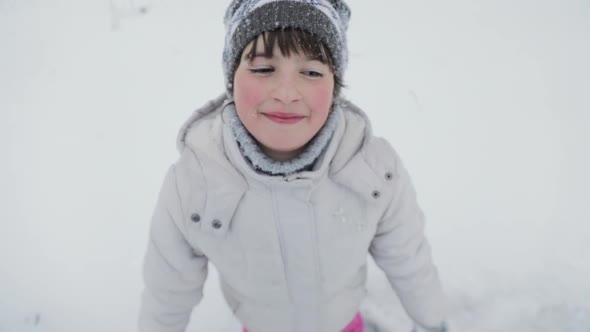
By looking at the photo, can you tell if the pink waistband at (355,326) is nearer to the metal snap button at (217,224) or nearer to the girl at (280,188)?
the girl at (280,188)

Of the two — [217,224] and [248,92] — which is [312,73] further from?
[217,224]

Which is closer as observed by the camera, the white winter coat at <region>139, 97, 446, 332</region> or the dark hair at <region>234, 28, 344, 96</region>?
the dark hair at <region>234, 28, 344, 96</region>

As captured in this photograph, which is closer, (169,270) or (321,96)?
(321,96)

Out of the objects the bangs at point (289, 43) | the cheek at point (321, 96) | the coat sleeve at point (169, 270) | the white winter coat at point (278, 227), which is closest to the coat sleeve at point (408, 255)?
the white winter coat at point (278, 227)

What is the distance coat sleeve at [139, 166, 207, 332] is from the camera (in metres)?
0.96

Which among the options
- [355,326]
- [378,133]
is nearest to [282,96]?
[355,326]

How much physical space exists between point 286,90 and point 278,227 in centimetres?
35

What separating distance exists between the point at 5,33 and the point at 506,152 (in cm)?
351

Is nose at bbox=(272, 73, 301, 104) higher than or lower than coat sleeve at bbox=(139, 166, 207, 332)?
higher

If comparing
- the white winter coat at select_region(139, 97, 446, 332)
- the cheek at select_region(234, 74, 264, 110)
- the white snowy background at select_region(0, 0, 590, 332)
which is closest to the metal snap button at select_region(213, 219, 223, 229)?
the white winter coat at select_region(139, 97, 446, 332)

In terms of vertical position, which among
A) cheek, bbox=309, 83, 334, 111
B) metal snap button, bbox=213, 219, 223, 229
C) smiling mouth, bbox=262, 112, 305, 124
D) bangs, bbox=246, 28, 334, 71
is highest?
bangs, bbox=246, 28, 334, 71

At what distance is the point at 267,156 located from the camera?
905 millimetres

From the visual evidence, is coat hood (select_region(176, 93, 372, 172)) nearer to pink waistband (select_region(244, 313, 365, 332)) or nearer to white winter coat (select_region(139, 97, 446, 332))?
white winter coat (select_region(139, 97, 446, 332))

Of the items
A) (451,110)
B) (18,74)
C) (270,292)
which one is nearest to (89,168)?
(18,74)
